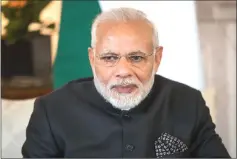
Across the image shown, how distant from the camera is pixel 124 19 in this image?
0.77 metres

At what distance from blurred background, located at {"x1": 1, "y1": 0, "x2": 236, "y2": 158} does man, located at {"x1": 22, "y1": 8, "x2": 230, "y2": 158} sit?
0.17 m

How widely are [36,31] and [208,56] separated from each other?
1.92 ft

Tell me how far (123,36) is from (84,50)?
35 cm

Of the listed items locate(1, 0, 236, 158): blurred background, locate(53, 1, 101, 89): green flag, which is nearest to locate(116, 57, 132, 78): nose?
locate(1, 0, 236, 158): blurred background

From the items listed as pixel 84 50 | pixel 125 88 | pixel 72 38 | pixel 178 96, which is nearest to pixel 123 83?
pixel 125 88

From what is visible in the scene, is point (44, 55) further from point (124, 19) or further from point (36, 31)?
point (124, 19)

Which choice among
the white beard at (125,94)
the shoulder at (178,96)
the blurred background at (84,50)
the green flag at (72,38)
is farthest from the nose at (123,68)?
the green flag at (72,38)

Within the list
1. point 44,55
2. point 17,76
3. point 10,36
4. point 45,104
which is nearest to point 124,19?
point 45,104

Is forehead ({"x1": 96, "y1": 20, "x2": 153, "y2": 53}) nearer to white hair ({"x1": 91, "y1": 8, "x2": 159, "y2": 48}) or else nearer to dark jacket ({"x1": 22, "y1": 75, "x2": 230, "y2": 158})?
white hair ({"x1": 91, "y1": 8, "x2": 159, "y2": 48})

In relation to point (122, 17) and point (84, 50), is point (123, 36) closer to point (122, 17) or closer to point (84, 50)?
point (122, 17)

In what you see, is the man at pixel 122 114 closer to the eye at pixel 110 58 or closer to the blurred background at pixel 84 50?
the eye at pixel 110 58

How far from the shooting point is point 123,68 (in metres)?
0.75

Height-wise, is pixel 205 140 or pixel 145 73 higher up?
pixel 145 73

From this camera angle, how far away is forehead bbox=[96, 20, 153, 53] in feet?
2.50
